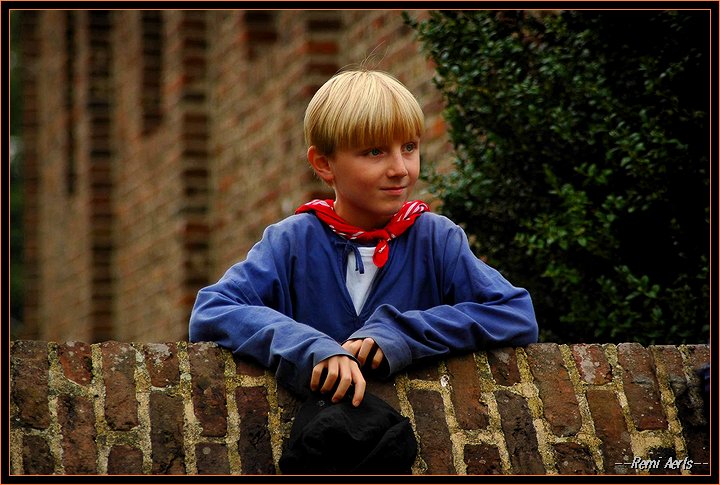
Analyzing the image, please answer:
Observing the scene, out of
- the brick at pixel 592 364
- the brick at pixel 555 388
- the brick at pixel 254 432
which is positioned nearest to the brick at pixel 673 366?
the brick at pixel 592 364

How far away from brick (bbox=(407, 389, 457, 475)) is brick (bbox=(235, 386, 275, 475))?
39 centimetres

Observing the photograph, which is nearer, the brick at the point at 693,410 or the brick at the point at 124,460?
the brick at the point at 124,460

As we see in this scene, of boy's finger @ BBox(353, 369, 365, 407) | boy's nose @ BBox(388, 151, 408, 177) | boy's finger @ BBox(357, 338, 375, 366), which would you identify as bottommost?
boy's finger @ BBox(353, 369, 365, 407)

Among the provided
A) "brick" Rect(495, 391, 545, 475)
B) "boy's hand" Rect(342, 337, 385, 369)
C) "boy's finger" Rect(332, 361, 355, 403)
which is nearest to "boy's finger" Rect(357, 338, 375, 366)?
"boy's hand" Rect(342, 337, 385, 369)

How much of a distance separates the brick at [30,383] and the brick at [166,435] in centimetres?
27

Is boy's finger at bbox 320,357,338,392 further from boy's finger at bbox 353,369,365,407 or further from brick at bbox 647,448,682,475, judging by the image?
brick at bbox 647,448,682,475

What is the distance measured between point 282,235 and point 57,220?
9720mm

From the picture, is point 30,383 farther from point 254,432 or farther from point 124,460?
point 254,432

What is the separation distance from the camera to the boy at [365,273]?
3.36m

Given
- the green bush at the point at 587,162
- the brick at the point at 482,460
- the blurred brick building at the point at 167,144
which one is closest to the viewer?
the brick at the point at 482,460

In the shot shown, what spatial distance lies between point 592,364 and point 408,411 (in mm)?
604

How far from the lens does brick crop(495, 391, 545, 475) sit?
10.9 feet

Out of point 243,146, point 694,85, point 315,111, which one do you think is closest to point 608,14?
point 694,85

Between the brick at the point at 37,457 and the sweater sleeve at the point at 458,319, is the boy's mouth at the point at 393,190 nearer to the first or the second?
the sweater sleeve at the point at 458,319
